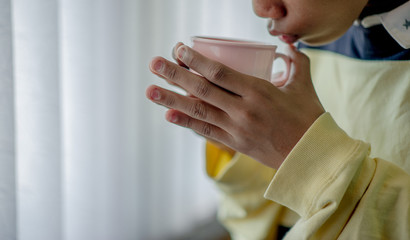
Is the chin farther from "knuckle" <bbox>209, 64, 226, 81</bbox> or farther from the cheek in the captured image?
"knuckle" <bbox>209, 64, 226, 81</bbox>

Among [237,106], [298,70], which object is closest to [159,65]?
[237,106]

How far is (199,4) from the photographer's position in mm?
1181

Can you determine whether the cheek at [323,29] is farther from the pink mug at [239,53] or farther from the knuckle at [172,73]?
the knuckle at [172,73]

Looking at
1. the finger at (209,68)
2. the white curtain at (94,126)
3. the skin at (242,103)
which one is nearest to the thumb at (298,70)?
the skin at (242,103)

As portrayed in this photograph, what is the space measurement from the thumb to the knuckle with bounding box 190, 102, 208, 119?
A: 0.14 metres

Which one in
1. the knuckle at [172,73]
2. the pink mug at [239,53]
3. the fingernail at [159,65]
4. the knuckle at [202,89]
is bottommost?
the knuckle at [202,89]

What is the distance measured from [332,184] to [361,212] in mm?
60

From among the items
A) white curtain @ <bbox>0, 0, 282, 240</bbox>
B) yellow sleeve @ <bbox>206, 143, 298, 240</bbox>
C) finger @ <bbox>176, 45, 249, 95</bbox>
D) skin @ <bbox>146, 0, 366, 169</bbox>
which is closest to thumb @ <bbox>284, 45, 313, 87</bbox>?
skin @ <bbox>146, 0, 366, 169</bbox>

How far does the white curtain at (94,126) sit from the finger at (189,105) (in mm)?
240

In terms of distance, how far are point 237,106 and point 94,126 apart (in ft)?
1.47

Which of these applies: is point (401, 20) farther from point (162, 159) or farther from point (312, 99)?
point (162, 159)

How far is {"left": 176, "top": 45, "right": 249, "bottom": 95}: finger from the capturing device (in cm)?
52

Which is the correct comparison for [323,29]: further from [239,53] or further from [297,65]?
[239,53]

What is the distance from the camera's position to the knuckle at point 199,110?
554 mm
